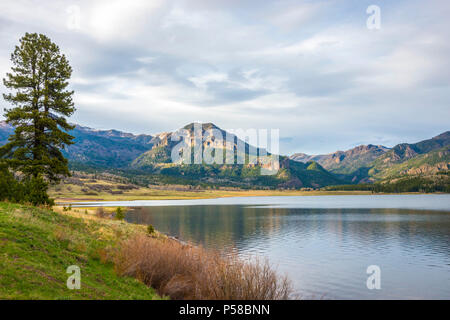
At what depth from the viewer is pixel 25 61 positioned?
4606cm

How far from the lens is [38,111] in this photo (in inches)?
1781

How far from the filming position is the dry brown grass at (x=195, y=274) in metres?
17.7

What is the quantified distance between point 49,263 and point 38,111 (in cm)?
3246

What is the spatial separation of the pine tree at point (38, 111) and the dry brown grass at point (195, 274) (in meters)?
27.4

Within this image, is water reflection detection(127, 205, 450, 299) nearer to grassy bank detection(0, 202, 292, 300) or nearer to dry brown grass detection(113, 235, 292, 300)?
dry brown grass detection(113, 235, 292, 300)
